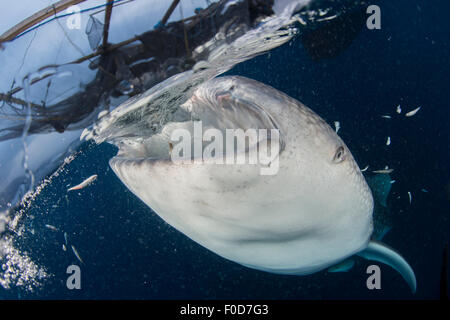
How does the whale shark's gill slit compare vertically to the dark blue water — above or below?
above

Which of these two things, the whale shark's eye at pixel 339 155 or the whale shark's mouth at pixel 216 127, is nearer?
the whale shark's mouth at pixel 216 127

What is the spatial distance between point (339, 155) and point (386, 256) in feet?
8.59

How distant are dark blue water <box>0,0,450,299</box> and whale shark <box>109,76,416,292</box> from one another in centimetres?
736

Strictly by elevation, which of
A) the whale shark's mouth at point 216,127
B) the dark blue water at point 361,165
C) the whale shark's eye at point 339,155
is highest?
the whale shark's mouth at point 216,127

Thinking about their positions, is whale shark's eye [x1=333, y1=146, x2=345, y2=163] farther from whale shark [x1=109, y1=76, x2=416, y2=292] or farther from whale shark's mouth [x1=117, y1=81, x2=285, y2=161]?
whale shark's mouth [x1=117, y1=81, x2=285, y2=161]

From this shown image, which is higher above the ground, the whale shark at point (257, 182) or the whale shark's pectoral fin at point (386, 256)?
the whale shark at point (257, 182)

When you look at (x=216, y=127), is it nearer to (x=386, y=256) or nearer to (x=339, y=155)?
(x=339, y=155)

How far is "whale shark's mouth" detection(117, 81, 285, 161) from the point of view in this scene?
1.39m

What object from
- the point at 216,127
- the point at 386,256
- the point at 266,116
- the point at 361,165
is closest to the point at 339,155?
the point at 266,116

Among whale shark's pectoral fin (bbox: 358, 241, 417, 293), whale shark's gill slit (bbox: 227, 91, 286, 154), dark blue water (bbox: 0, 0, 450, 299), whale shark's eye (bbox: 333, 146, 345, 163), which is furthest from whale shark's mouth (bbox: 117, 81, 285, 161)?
dark blue water (bbox: 0, 0, 450, 299)

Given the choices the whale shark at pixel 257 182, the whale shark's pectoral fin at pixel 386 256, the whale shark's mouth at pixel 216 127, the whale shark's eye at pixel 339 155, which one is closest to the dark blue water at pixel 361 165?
the whale shark's pectoral fin at pixel 386 256

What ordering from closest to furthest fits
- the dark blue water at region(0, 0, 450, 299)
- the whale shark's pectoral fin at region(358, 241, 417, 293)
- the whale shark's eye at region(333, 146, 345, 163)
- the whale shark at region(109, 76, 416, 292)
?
the whale shark at region(109, 76, 416, 292) < the whale shark's eye at region(333, 146, 345, 163) < the whale shark's pectoral fin at region(358, 241, 417, 293) < the dark blue water at region(0, 0, 450, 299)

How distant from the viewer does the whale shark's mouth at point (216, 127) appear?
1.39 m

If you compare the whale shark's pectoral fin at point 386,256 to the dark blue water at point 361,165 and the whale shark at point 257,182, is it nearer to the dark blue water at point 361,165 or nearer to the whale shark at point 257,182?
the whale shark at point 257,182
